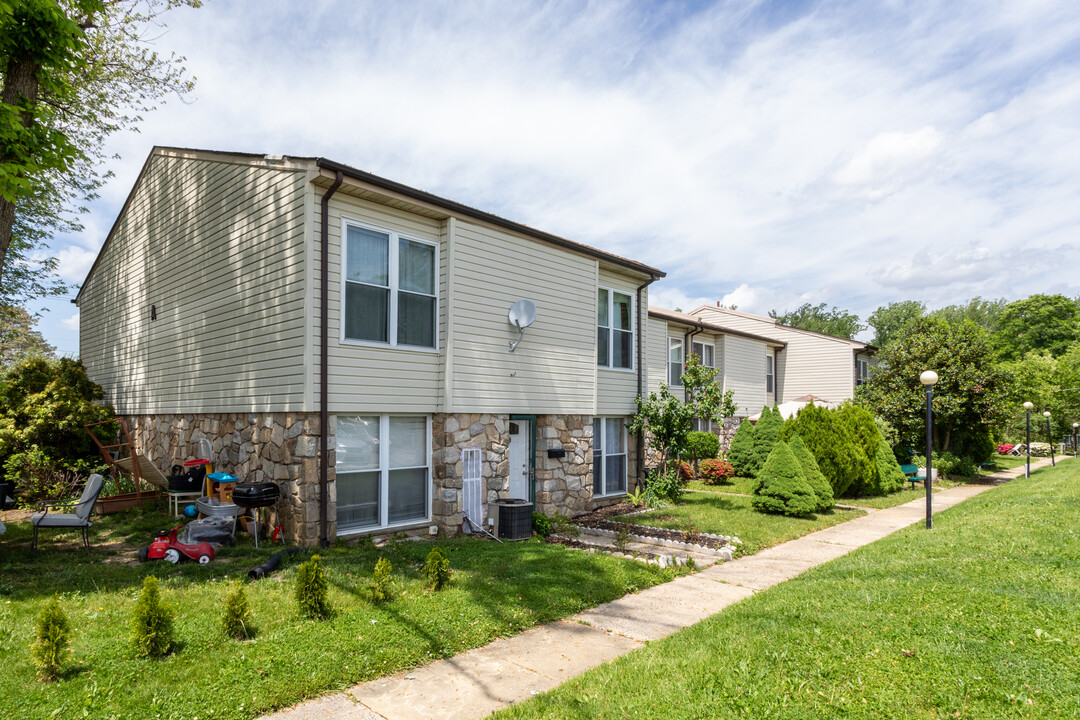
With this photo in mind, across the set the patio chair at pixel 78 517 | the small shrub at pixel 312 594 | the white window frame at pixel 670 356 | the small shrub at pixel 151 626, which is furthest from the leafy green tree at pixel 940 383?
the patio chair at pixel 78 517

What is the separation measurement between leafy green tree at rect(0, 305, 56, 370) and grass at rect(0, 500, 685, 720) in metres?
24.0

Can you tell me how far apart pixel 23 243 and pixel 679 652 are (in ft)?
73.9

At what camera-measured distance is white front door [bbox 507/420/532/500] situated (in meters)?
10.8

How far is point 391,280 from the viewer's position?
8.88 metres

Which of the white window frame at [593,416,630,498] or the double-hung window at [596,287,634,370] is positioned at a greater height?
the double-hung window at [596,287,634,370]

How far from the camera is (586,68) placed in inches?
423

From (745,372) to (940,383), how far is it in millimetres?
6111

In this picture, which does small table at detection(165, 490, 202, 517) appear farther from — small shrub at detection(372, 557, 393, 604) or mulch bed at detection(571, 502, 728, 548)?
mulch bed at detection(571, 502, 728, 548)

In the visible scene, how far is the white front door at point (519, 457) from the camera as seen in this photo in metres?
10.8

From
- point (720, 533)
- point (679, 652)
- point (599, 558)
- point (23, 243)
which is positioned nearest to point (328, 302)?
point (599, 558)

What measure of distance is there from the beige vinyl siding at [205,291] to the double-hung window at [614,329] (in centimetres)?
632

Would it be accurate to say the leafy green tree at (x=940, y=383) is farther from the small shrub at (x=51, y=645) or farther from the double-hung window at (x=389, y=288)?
the small shrub at (x=51, y=645)

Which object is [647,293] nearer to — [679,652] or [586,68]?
[586,68]

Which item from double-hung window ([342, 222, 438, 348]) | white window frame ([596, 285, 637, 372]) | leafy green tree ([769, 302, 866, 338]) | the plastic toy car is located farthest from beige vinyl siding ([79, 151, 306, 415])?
leafy green tree ([769, 302, 866, 338])
